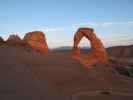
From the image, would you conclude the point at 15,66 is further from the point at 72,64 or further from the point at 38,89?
the point at 72,64

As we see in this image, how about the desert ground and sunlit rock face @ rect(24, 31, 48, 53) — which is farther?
sunlit rock face @ rect(24, 31, 48, 53)

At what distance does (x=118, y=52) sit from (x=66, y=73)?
267 ft

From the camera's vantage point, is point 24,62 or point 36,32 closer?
point 24,62

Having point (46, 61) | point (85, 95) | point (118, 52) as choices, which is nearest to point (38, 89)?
point (85, 95)

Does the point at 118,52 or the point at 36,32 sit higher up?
the point at 36,32

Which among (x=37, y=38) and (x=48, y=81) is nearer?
(x=48, y=81)

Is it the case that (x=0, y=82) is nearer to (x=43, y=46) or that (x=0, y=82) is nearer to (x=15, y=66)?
(x=15, y=66)

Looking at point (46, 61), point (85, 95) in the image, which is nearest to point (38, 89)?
point (85, 95)

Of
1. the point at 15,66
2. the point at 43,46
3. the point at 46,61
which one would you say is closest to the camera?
the point at 15,66

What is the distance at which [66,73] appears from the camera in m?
14.3

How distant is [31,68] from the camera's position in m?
12.8

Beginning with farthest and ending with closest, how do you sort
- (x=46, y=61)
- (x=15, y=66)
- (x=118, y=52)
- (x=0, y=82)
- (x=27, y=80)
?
(x=118, y=52)
(x=46, y=61)
(x=15, y=66)
(x=27, y=80)
(x=0, y=82)

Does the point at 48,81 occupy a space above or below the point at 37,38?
above

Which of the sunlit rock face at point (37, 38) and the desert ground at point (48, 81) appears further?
the sunlit rock face at point (37, 38)
